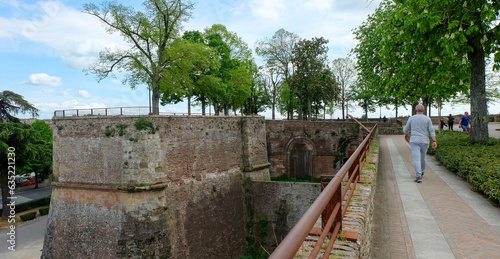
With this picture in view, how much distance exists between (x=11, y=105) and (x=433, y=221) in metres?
33.9

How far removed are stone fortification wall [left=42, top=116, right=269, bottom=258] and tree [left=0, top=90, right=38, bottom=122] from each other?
692 inches

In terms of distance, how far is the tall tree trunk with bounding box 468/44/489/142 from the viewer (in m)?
11.2

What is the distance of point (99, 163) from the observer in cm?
1316

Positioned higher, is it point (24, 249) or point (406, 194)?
point (406, 194)

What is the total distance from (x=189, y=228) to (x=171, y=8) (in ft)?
52.7

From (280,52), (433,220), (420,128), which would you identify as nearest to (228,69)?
(280,52)

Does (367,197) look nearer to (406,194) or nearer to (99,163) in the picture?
(406,194)

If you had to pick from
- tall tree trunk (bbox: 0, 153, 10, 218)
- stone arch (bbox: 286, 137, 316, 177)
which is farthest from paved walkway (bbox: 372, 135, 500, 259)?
tall tree trunk (bbox: 0, 153, 10, 218)

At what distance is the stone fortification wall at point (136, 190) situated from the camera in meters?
12.6

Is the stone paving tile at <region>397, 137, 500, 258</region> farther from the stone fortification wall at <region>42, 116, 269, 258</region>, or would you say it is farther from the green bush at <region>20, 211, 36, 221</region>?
the green bush at <region>20, 211, 36, 221</region>

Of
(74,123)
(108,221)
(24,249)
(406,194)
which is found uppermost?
(74,123)

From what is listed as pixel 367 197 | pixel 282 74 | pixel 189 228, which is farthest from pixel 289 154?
pixel 367 197

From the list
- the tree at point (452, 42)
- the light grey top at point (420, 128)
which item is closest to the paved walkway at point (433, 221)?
the light grey top at point (420, 128)

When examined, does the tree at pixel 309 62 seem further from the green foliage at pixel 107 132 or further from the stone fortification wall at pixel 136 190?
the green foliage at pixel 107 132
